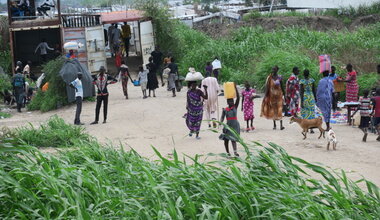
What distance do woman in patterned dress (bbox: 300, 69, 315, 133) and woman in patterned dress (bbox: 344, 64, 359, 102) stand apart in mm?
2174

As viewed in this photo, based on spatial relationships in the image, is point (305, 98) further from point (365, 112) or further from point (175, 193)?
point (175, 193)

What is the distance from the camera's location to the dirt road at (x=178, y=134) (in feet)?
35.0

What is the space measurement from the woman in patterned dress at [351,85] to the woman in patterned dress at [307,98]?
7.13 ft

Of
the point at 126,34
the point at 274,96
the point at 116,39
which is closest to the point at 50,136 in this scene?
the point at 274,96

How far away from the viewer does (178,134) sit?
13.6 meters

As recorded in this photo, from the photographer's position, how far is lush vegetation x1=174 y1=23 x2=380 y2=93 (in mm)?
18266

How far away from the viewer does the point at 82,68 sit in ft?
58.3

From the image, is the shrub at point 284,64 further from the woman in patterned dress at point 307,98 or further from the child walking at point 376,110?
the child walking at point 376,110

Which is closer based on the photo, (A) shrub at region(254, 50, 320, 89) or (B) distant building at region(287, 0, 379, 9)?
(A) shrub at region(254, 50, 320, 89)

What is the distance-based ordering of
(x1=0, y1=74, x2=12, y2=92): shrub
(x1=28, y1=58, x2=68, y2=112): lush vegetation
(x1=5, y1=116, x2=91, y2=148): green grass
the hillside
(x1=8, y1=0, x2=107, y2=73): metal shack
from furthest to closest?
1. the hillside
2. (x1=8, y1=0, x2=107, y2=73): metal shack
3. (x1=0, y1=74, x2=12, y2=92): shrub
4. (x1=28, y1=58, x2=68, y2=112): lush vegetation
5. (x1=5, y1=116, x2=91, y2=148): green grass

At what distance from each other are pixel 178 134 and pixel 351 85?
4.20 metres

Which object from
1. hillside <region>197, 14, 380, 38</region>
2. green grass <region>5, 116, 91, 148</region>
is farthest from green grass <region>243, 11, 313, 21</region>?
green grass <region>5, 116, 91, 148</region>

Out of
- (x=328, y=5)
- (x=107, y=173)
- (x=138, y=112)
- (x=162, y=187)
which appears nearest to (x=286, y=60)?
(x=138, y=112)

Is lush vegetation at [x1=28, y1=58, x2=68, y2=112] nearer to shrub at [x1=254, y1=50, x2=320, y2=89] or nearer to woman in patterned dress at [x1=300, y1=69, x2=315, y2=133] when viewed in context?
shrub at [x1=254, y1=50, x2=320, y2=89]
